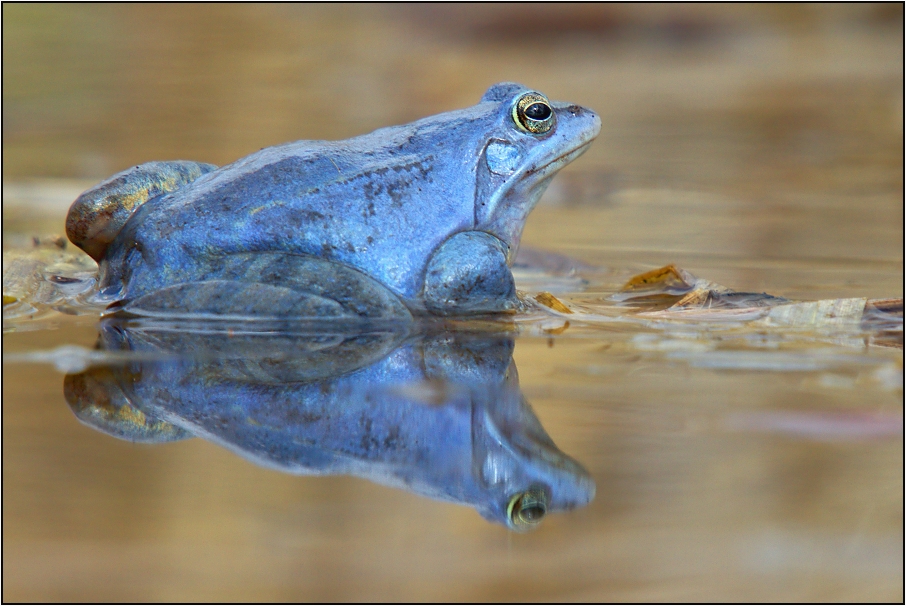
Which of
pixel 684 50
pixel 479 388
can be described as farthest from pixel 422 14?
pixel 479 388

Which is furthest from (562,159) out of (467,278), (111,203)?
(111,203)

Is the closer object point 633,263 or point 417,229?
point 417,229

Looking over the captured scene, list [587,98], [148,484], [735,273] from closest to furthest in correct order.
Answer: [148,484] < [735,273] < [587,98]

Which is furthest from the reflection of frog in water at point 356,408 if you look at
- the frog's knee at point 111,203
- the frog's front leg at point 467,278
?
the frog's knee at point 111,203

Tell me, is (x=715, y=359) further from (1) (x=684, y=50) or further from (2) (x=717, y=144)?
(1) (x=684, y=50)

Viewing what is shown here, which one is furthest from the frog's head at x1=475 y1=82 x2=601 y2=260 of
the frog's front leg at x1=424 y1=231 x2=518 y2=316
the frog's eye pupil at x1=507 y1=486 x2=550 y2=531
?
the frog's eye pupil at x1=507 y1=486 x2=550 y2=531

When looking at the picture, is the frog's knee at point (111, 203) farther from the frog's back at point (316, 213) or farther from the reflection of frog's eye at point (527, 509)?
the reflection of frog's eye at point (527, 509)

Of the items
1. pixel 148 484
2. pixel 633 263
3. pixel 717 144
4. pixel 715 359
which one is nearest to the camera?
pixel 148 484
